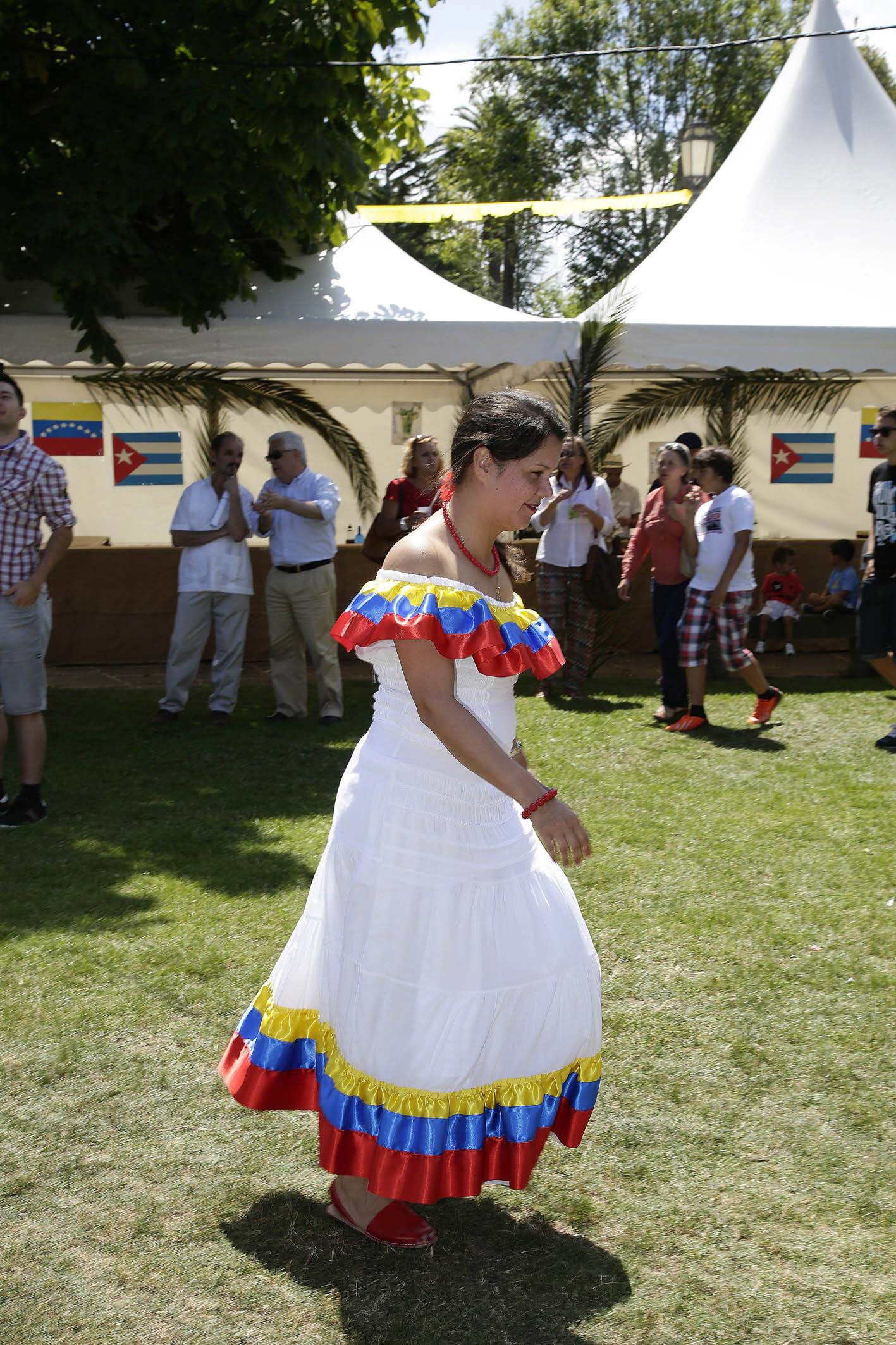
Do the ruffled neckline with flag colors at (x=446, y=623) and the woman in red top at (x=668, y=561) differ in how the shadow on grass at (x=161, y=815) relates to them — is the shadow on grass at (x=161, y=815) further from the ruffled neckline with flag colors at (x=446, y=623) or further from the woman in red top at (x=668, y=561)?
the ruffled neckline with flag colors at (x=446, y=623)

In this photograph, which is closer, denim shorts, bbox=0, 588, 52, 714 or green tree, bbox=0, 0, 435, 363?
denim shorts, bbox=0, 588, 52, 714

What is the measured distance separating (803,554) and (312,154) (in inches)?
247

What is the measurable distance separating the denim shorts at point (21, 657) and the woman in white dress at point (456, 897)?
12.0ft

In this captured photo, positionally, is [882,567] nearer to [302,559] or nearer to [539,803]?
[302,559]

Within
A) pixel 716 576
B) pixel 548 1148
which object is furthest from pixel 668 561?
pixel 548 1148

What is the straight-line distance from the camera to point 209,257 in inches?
387

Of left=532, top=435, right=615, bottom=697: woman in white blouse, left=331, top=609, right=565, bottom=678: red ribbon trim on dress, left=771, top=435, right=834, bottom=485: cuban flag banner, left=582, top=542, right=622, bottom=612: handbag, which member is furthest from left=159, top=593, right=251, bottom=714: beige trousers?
left=771, top=435, right=834, bottom=485: cuban flag banner

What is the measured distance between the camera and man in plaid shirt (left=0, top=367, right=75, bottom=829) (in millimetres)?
6012

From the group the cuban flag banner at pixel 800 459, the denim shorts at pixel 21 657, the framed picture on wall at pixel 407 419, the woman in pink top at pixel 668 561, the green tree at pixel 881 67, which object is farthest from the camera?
the green tree at pixel 881 67

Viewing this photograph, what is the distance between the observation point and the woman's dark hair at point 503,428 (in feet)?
9.12

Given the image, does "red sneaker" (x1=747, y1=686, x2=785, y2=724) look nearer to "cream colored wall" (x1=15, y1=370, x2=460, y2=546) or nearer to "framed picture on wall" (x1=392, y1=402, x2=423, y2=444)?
"cream colored wall" (x1=15, y1=370, x2=460, y2=546)

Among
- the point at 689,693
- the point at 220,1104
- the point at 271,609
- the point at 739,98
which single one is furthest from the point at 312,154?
the point at 739,98

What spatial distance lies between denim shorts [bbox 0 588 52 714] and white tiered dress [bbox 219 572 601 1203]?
12.1 feet

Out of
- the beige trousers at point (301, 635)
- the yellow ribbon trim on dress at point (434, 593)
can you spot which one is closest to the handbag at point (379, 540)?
the beige trousers at point (301, 635)
